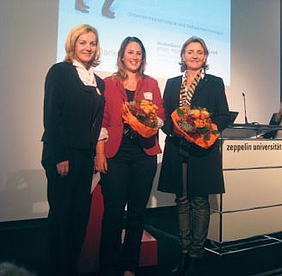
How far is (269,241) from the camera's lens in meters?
2.87

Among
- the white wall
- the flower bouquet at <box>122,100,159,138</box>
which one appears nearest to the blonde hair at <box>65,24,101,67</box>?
the flower bouquet at <box>122,100,159,138</box>

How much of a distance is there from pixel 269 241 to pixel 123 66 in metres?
2.25

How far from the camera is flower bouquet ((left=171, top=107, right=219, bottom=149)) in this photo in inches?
70.3

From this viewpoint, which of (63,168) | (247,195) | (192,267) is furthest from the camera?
(247,195)

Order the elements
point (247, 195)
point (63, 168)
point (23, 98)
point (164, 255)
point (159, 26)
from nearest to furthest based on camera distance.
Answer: point (63, 168) < point (164, 255) < point (247, 195) < point (23, 98) < point (159, 26)

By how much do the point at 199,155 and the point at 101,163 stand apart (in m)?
0.67

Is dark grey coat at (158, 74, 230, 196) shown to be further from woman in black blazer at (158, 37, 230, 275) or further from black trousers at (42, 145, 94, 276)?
black trousers at (42, 145, 94, 276)

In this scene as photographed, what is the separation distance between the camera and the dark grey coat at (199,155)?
1.94 m

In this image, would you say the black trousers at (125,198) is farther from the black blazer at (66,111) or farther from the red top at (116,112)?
the black blazer at (66,111)

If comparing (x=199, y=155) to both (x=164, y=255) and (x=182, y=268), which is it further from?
(x=164, y=255)

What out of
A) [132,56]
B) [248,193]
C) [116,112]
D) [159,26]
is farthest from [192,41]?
[159,26]

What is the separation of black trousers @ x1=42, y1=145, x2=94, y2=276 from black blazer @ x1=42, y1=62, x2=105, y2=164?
0.06m

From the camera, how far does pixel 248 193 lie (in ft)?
8.76

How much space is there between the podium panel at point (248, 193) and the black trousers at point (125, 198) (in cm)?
99
